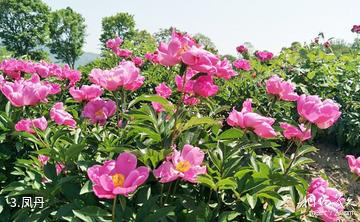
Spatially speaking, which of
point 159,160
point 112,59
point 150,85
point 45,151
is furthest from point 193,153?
point 112,59

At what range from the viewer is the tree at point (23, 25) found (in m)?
36.1

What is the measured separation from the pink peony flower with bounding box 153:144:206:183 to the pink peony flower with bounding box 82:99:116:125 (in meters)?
0.40

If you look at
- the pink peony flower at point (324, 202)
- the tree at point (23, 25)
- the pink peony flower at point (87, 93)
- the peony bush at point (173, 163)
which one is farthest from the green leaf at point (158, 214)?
Result: the tree at point (23, 25)

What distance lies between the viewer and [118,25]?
4450 cm

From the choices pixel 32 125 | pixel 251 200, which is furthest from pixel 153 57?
pixel 251 200

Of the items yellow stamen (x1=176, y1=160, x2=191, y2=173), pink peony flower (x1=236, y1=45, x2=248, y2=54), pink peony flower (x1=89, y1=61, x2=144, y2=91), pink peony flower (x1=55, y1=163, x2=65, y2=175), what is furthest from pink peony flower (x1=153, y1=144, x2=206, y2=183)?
pink peony flower (x1=236, y1=45, x2=248, y2=54)

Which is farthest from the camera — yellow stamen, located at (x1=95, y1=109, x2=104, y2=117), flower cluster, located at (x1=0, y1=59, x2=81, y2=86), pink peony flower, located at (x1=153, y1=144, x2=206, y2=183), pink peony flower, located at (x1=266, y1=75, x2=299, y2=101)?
flower cluster, located at (x1=0, y1=59, x2=81, y2=86)

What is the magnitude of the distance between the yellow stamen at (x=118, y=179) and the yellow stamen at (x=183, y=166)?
0.17m

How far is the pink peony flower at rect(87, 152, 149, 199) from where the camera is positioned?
1155 mm

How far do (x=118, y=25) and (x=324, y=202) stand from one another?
44496 millimetres

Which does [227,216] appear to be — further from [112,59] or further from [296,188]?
[112,59]

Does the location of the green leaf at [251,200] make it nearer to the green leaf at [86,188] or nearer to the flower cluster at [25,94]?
the green leaf at [86,188]

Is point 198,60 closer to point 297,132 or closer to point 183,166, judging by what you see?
point 183,166

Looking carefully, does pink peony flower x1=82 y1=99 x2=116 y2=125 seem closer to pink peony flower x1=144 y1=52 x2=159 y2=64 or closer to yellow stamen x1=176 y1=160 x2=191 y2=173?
yellow stamen x1=176 y1=160 x2=191 y2=173
